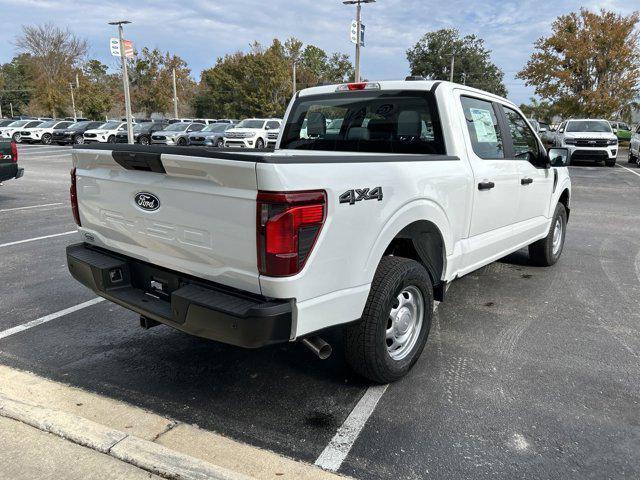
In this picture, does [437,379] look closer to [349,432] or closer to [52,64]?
[349,432]

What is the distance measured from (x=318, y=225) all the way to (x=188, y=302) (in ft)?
2.53

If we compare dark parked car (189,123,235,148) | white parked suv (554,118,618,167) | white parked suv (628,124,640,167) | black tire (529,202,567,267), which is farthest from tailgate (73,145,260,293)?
dark parked car (189,123,235,148)

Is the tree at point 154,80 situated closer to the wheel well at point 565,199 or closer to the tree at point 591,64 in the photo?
the tree at point 591,64

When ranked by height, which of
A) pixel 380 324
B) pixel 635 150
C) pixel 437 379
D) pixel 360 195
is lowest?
pixel 437 379

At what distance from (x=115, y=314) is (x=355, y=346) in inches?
97.8

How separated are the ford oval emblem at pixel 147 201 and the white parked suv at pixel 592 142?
1969cm

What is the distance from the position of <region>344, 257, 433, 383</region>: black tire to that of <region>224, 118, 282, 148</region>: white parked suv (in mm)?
23377

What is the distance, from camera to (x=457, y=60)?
237 ft

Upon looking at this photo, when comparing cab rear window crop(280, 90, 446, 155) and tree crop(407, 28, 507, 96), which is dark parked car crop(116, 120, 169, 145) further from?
tree crop(407, 28, 507, 96)

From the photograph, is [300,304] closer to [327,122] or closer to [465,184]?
[465,184]

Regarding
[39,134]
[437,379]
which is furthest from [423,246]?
[39,134]

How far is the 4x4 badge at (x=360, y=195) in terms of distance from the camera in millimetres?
2596

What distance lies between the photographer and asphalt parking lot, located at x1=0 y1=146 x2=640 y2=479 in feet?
8.70

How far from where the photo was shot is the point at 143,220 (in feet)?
9.70
